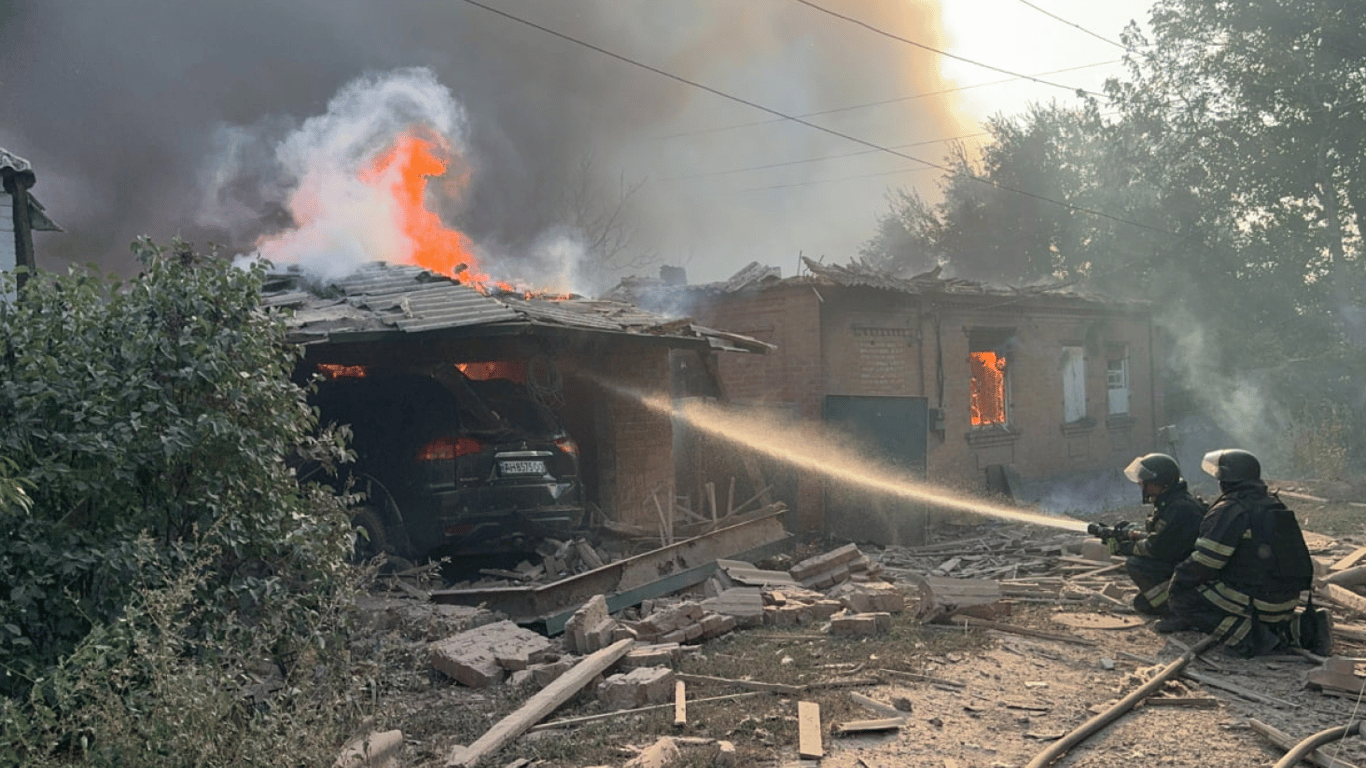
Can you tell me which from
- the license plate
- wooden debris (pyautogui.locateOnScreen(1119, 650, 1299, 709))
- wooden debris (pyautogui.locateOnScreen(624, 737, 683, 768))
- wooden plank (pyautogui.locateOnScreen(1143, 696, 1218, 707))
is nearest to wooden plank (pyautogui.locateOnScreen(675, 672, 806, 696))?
wooden debris (pyautogui.locateOnScreen(624, 737, 683, 768))

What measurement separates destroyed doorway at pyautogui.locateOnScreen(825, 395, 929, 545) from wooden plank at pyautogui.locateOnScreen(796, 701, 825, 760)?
7.54 meters

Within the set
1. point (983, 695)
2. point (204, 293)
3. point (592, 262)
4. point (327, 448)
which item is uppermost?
point (592, 262)

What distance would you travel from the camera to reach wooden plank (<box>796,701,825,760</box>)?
4.96 m

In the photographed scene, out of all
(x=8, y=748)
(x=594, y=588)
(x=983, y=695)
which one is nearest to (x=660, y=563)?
(x=594, y=588)

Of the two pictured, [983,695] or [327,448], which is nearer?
[327,448]

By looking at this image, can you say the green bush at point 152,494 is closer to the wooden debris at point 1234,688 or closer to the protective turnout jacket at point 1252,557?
the wooden debris at point 1234,688

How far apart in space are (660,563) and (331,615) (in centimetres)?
464

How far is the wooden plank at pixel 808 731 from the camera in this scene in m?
4.96

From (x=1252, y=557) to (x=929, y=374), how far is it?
1004 centimetres

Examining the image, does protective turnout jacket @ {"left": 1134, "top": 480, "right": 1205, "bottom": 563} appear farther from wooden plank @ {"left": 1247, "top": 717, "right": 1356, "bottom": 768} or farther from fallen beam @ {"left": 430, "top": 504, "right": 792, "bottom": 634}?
fallen beam @ {"left": 430, "top": 504, "right": 792, "bottom": 634}

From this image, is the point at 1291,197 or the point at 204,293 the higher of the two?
the point at 1291,197

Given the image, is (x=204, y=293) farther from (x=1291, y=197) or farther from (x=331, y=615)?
(x=1291, y=197)

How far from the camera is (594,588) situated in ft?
26.9

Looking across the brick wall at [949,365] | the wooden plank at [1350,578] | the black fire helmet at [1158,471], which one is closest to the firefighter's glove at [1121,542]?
the black fire helmet at [1158,471]
